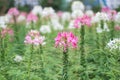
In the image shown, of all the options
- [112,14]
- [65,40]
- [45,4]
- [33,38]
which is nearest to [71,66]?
[33,38]

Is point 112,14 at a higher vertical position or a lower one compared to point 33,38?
higher

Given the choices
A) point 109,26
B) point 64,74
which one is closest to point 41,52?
point 64,74

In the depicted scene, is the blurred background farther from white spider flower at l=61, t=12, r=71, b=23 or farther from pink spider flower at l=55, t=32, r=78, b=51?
pink spider flower at l=55, t=32, r=78, b=51

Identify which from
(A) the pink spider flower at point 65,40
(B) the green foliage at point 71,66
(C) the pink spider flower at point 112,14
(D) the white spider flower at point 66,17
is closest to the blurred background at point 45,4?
(D) the white spider flower at point 66,17

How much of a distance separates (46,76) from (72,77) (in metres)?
0.30

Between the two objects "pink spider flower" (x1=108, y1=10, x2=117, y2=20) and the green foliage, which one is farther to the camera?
"pink spider flower" (x1=108, y1=10, x2=117, y2=20)

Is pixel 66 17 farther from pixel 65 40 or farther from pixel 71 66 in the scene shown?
pixel 65 40

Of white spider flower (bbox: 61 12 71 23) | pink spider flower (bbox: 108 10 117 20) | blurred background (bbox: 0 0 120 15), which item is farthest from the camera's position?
blurred background (bbox: 0 0 120 15)

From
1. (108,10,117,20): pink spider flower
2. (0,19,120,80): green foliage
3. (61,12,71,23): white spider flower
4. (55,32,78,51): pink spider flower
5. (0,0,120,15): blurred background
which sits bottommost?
(0,19,120,80): green foliage

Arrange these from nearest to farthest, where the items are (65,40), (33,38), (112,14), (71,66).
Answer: (65,40) → (33,38) → (71,66) → (112,14)

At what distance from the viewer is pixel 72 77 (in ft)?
16.3

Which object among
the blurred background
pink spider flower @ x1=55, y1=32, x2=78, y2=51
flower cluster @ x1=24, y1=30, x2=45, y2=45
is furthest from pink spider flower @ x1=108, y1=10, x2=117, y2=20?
the blurred background

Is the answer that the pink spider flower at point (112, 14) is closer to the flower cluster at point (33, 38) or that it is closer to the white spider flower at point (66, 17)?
the flower cluster at point (33, 38)

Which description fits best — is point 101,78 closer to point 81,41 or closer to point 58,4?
point 81,41
